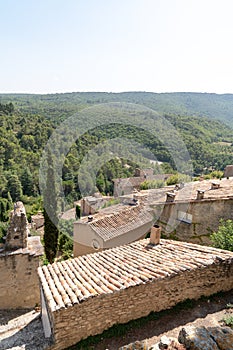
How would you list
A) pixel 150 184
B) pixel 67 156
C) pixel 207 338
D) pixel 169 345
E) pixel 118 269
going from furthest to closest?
1. pixel 67 156
2. pixel 150 184
3. pixel 118 269
4. pixel 169 345
5. pixel 207 338

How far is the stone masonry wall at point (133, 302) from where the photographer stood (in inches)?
167

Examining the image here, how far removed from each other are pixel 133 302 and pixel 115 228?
6982mm

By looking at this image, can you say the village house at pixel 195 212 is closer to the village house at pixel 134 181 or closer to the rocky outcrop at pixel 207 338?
the rocky outcrop at pixel 207 338

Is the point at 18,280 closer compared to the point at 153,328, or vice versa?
the point at 153,328

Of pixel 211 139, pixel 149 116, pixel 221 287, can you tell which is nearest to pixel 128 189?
pixel 149 116

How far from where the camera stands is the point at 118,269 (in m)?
5.58

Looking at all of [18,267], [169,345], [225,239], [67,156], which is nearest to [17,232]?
[18,267]

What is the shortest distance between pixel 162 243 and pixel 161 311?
2.30m

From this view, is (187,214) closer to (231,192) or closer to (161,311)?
(231,192)

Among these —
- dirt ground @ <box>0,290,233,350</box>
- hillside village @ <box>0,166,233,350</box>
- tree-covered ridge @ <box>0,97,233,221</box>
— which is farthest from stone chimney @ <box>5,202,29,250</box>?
tree-covered ridge @ <box>0,97,233,221</box>

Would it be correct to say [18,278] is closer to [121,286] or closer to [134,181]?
[121,286]

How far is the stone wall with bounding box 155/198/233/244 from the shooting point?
1088 cm

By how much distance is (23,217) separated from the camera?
24.3 feet

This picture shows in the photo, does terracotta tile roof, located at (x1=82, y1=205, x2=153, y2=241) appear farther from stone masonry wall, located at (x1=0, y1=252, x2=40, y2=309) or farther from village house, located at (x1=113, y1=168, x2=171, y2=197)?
village house, located at (x1=113, y1=168, x2=171, y2=197)
